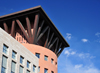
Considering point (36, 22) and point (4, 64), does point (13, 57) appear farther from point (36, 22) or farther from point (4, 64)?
point (36, 22)

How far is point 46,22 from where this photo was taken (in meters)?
69.6

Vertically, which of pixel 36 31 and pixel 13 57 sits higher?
pixel 36 31

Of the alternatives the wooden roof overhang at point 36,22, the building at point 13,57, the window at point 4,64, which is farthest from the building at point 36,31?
the window at point 4,64

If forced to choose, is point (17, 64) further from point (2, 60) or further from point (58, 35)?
point (58, 35)

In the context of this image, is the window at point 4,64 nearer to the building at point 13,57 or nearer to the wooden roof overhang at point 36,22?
the building at point 13,57

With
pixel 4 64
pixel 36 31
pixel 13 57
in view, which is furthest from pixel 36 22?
pixel 4 64

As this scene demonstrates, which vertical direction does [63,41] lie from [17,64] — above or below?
above

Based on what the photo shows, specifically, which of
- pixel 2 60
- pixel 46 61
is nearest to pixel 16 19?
pixel 46 61

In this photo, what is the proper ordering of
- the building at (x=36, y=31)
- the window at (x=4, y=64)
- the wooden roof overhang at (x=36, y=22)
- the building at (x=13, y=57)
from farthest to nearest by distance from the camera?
the wooden roof overhang at (x=36, y=22) → the building at (x=36, y=31) → the building at (x=13, y=57) → the window at (x=4, y=64)

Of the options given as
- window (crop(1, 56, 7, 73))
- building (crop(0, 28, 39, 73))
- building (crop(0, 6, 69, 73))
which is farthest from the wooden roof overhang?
window (crop(1, 56, 7, 73))

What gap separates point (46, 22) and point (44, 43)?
23.8ft

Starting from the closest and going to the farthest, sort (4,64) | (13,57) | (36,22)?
1. (4,64)
2. (13,57)
3. (36,22)

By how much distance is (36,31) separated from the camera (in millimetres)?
64500

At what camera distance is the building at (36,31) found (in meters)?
62.6
